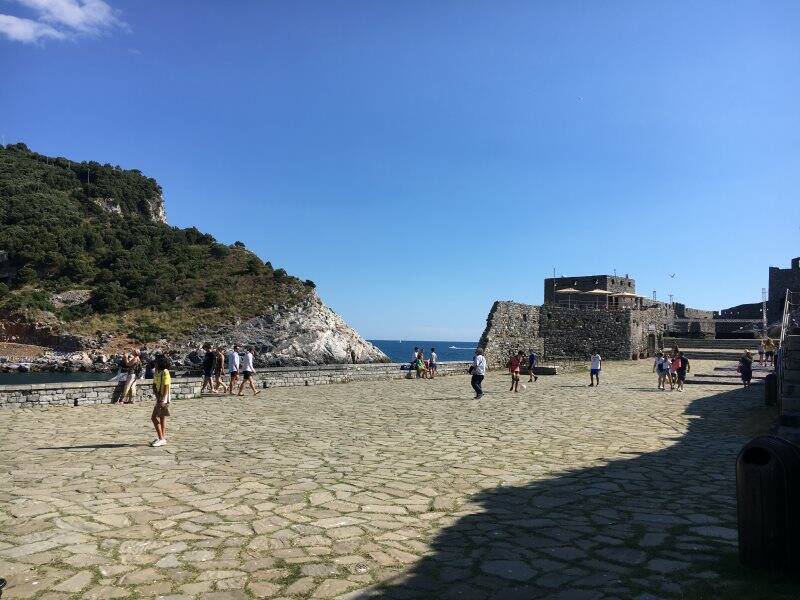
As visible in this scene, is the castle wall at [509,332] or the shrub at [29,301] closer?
the castle wall at [509,332]

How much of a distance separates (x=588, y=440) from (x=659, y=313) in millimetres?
33124

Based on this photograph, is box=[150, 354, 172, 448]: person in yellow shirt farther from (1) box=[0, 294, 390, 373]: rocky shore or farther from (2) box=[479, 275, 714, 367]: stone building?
(1) box=[0, 294, 390, 373]: rocky shore

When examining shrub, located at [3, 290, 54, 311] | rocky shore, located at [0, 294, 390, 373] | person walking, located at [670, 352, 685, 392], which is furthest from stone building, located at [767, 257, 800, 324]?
shrub, located at [3, 290, 54, 311]

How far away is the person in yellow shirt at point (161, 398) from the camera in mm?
8969

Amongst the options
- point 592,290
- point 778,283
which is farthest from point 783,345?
point 778,283

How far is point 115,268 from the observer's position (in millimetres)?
67625

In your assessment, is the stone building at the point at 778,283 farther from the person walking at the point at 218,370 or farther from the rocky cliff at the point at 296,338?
the person walking at the point at 218,370

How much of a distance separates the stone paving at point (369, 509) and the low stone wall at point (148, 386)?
109 inches

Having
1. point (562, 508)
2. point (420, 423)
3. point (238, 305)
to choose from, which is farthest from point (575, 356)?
point (238, 305)

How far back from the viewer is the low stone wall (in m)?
13.9

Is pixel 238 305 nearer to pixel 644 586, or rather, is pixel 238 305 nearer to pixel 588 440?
pixel 588 440

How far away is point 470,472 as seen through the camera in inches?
279

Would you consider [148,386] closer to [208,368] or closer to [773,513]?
[208,368]

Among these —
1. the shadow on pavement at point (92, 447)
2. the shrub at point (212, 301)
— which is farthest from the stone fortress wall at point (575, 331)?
the shrub at point (212, 301)
